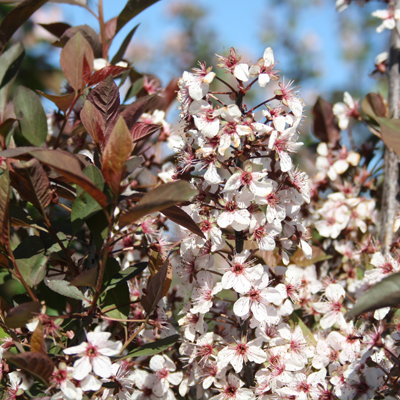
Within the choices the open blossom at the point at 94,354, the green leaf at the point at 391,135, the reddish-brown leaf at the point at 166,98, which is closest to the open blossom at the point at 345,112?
the reddish-brown leaf at the point at 166,98

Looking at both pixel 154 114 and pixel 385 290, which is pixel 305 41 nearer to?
pixel 154 114

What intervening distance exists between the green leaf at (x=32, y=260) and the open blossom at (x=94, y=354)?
0.18 m

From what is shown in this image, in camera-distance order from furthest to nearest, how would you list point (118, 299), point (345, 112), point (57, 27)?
point (345, 112)
point (57, 27)
point (118, 299)

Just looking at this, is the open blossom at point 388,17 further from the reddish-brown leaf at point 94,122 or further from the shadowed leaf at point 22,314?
the shadowed leaf at point 22,314

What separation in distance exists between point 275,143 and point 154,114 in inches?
21.6

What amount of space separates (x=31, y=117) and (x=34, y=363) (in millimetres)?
557

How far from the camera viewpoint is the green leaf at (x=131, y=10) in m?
1.16

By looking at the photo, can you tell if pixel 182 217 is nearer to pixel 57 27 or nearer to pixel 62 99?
pixel 62 99

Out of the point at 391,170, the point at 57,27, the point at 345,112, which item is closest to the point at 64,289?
the point at 57,27

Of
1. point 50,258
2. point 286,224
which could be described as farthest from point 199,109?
point 50,258

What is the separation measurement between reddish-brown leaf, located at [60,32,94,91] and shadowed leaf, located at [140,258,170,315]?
477 millimetres

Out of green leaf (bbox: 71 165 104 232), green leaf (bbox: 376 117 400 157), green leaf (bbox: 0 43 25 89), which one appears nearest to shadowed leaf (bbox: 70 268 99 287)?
green leaf (bbox: 71 165 104 232)

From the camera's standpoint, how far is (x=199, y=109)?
2.70ft

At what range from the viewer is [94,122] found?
803 millimetres
